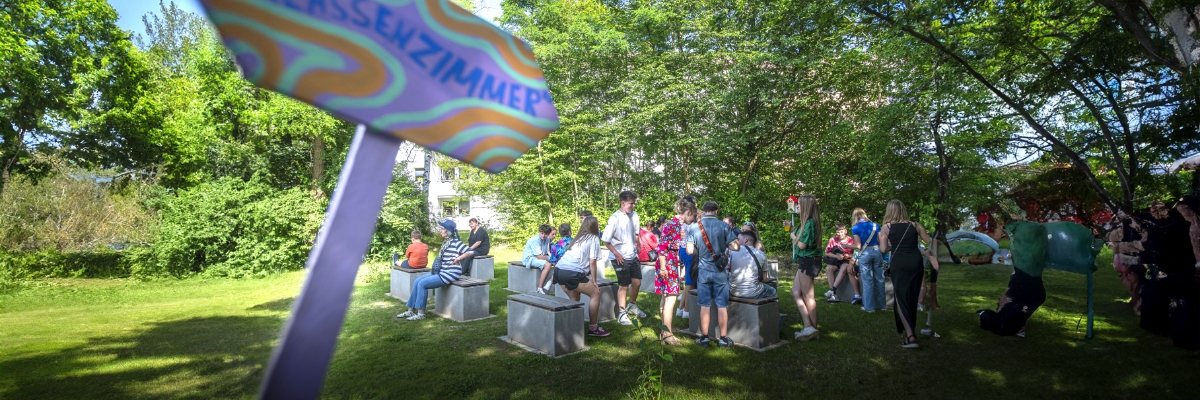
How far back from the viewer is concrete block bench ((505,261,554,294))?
11.0m

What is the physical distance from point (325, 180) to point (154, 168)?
573 centimetres

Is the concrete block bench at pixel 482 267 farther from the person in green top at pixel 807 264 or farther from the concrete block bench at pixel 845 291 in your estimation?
the concrete block bench at pixel 845 291

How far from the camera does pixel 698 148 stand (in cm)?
2000

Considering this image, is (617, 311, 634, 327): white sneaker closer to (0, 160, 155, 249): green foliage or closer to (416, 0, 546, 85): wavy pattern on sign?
(416, 0, 546, 85): wavy pattern on sign

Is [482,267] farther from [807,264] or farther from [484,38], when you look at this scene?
[484,38]

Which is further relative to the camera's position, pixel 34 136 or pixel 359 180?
pixel 34 136

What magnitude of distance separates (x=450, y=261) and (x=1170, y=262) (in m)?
8.90

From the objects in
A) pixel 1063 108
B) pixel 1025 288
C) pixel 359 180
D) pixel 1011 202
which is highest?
pixel 1063 108

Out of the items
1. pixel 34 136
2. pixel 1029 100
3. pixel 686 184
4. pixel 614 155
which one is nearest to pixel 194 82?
pixel 34 136

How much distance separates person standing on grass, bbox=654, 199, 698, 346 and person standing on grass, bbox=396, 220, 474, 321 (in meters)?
3.09

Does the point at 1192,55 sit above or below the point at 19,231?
above

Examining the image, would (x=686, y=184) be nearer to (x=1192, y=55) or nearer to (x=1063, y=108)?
(x=1063, y=108)

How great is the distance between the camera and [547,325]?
6504 millimetres

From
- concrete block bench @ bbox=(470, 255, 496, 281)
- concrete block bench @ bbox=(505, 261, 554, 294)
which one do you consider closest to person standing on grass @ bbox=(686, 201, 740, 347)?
concrete block bench @ bbox=(505, 261, 554, 294)
